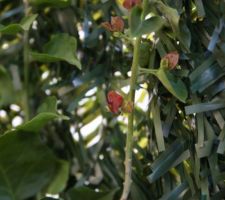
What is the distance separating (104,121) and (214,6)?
27 cm

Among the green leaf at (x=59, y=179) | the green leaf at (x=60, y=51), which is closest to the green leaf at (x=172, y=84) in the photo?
the green leaf at (x=60, y=51)

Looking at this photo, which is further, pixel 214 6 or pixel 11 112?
pixel 11 112

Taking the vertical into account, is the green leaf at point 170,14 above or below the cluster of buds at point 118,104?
above

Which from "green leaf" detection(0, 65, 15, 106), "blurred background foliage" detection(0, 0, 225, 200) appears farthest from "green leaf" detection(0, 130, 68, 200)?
"green leaf" detection(0, 65, 15, 106)

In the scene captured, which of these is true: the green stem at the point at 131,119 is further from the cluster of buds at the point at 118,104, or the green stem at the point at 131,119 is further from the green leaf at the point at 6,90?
the green leaf at the point at 6,90

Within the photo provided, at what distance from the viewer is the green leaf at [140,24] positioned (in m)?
0.36

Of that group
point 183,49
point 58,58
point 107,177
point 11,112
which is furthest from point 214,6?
point 11,112

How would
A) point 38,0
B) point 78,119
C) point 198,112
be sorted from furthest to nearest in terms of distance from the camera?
point 78,119 < point 38,0 < point 198,112

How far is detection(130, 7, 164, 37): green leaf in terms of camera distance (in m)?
0.36

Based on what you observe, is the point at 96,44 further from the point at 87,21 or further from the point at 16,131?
the point at 16,131

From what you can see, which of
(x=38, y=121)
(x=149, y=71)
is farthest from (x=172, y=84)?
(x=38, y=121)

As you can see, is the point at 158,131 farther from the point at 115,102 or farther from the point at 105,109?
the point at 105,109

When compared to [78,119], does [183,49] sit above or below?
above

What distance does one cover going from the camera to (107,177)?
59 cm
